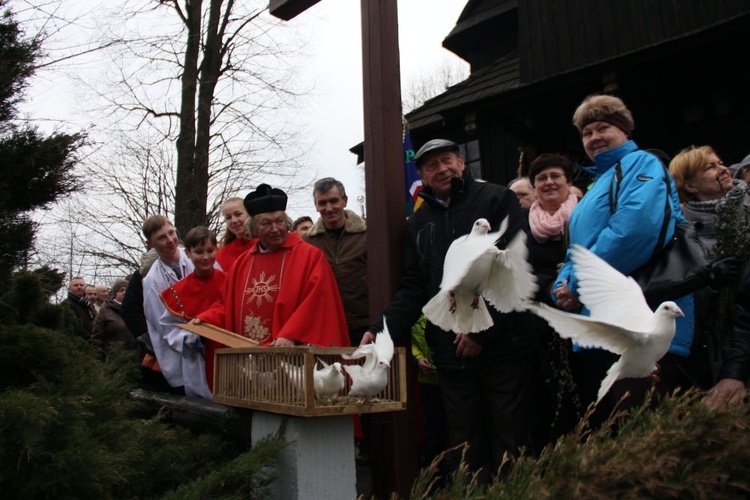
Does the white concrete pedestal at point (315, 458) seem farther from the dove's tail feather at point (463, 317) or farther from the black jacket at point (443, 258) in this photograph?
the dove's tail feather at point (463, 317)

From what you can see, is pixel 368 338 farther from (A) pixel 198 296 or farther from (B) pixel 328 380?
(A) pixel 198 296

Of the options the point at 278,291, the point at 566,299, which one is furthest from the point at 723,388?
the point at 278,291

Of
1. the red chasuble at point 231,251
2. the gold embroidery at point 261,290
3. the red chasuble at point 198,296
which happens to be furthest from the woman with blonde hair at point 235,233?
the gold embroidery at point 261,290

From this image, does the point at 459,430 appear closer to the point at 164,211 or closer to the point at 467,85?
the point at 467,85

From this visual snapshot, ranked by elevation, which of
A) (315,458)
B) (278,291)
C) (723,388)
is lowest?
(315,458)

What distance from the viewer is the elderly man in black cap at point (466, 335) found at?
10.1 feet

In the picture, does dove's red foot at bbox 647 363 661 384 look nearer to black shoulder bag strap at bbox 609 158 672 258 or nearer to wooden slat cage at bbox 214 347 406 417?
black shoulder bag strap at bbox 609 158 672 258

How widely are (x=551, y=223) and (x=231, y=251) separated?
8.83 feet

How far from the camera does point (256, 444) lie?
281 centimetres

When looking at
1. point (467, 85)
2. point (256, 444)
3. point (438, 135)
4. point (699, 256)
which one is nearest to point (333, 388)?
point (256, 444)

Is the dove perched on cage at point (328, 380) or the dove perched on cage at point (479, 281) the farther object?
the dove perched on cage at point (328, 380)

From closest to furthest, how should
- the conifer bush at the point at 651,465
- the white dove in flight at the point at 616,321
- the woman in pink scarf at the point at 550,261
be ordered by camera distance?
the conifer bush at the point at 651,465, the white dove in flight at the point at 616,321, the woman in pink scarf at the point at 550,261

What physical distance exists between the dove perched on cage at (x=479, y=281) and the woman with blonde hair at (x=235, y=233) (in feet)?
8.81

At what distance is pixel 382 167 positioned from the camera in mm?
3455
